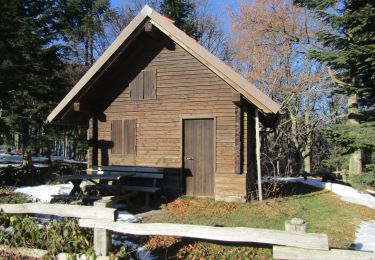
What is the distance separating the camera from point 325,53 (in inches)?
534

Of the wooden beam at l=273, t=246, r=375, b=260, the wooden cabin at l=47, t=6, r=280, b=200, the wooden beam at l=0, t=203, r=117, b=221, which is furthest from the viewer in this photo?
the wooden cabin at l=47, t=6, r=280, b=200

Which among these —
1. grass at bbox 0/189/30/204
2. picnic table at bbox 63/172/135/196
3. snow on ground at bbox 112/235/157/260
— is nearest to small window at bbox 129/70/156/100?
picnic table at bbox 63/172/135/196

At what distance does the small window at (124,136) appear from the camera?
45.1 feet

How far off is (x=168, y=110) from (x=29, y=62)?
975 cm

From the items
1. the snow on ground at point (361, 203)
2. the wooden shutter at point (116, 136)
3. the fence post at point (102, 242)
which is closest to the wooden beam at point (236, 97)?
the wooden shutter at point (116, 136)

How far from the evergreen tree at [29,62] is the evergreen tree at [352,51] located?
1250cm

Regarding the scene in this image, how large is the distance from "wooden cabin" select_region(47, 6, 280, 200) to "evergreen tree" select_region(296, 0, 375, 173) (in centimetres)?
271

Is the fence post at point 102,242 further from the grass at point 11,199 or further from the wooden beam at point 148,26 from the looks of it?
the wooden beam at point 148,26

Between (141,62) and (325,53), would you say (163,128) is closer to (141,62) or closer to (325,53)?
(141,62)

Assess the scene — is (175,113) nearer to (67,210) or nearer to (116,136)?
(116,136)

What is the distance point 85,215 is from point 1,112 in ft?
56.9

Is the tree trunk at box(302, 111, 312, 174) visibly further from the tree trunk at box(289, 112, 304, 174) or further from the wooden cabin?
the wooden cabin

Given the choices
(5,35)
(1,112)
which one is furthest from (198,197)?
(1,112)

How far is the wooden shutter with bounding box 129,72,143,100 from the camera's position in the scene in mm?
13672
